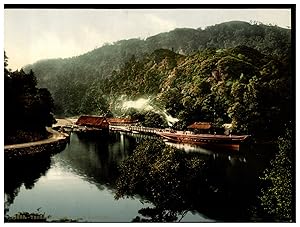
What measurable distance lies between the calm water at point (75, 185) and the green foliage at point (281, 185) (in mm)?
135

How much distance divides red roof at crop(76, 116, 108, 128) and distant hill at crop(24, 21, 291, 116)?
0.13 feet

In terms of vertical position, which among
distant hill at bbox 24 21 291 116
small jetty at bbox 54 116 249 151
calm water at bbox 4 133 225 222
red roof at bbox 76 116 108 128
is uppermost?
distant hill at bbox 24 21 291 116

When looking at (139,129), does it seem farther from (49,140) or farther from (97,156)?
(49,140)

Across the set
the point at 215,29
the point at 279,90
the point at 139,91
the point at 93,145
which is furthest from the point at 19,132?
the point at 279,90

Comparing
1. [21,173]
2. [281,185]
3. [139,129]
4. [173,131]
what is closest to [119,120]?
[139,129]

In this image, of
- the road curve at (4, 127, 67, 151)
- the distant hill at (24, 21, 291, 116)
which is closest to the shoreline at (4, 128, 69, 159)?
the road curve at (4, 127, 67, 151)

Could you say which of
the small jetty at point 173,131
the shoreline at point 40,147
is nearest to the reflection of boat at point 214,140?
the small jetty at point 173,131

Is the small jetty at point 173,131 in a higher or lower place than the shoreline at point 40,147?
higher

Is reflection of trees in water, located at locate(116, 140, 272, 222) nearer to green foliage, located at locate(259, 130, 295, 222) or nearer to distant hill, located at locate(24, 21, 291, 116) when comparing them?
green foliage, located at locate(259, 130, 295, 222)

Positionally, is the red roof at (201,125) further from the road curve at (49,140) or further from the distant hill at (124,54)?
the road curve at (49,140)

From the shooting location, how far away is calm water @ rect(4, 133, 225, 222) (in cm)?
219

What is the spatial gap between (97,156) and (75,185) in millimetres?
158

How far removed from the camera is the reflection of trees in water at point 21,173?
2184 millimetres

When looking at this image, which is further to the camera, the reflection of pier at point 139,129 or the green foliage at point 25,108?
the reflection of pier at point 139,129
